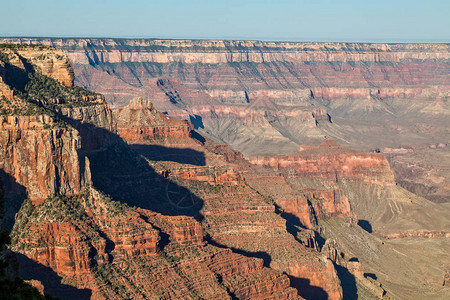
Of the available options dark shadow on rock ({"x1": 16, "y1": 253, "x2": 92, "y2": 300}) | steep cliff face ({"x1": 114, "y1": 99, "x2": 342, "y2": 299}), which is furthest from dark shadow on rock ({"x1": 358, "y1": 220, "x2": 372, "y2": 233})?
dark shadow on rock ({"x1": 16, "y1": 253, "x2": 92, "y2": 300})

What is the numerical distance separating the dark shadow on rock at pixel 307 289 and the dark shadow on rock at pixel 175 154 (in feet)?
149

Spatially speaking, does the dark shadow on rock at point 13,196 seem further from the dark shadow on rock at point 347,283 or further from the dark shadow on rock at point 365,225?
the dark shadow on rock at point 365,225

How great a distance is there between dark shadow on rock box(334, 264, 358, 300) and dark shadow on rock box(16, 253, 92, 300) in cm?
4775

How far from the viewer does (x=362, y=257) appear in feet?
509

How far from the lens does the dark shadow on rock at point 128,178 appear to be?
3839 inches

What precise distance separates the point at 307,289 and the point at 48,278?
3885cm

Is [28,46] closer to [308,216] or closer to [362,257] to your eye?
[308,216]

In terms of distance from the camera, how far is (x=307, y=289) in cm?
10950

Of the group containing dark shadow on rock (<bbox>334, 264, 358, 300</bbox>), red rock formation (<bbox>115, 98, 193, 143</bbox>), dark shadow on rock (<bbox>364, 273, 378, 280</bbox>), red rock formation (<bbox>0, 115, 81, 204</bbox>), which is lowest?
dark shadow on rock (<bbox>364, 273, 378, 280</bbox>)

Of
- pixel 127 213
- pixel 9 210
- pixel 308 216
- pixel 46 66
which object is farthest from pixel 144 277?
pixel 308 216

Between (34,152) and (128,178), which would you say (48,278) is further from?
(128,178)

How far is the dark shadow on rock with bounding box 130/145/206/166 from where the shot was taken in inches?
5925

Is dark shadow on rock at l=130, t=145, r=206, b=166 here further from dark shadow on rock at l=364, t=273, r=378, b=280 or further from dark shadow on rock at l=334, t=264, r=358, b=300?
dark shadow on rock at l=334, t=264, r=358, b=300

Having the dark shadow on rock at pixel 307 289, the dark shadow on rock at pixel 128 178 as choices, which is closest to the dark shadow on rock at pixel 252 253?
the dark shadow on rock at pixel 307 289
